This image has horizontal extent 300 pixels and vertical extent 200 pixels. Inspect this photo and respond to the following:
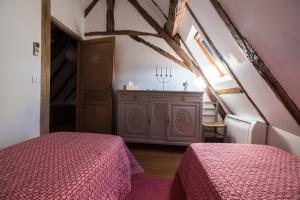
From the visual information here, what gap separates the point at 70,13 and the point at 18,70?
1.58 meters

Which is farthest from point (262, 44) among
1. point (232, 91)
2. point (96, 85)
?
point (96, 85)

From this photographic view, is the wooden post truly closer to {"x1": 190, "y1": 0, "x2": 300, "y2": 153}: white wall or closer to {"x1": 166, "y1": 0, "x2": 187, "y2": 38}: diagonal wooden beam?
{"x1": 166, "y1": 0, "x2": 187, "y2": 38}: diagonal wooden beam

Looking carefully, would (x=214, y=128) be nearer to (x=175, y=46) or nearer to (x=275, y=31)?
(x=175, y=46)

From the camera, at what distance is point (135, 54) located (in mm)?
3688

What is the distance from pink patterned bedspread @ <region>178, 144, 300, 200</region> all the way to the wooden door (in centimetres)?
229

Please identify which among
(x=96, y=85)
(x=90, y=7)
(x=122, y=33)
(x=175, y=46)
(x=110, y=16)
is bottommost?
(x=96, y=85)

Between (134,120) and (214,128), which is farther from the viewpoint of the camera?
(214,128)

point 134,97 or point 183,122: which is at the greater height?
point 134,97

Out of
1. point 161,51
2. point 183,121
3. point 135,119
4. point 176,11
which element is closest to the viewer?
point 176,11

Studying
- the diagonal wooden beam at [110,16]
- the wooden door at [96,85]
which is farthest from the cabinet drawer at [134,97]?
the diagonal wooden beam at [110,16]

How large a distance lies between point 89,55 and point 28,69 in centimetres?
145

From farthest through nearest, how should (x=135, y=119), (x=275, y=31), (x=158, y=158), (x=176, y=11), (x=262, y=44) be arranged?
→ (x=135, y=119)
(x=158, y=158)
(x=176, y=11)
(x=262, y=44)
(x=275, y=31)

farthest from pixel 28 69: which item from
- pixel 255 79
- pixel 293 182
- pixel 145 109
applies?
pixel 293 182

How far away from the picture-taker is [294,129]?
177 centimetres
